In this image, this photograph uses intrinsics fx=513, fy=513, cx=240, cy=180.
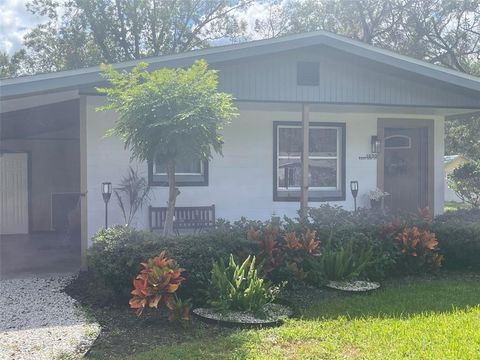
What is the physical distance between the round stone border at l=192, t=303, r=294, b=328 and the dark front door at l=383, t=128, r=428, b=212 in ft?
22.3

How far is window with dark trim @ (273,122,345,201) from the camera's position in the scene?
10.2m

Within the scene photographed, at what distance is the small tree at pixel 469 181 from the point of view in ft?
56.3

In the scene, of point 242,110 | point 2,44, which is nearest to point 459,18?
point 242,110

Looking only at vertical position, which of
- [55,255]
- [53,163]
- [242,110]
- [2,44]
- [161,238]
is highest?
[2,44]

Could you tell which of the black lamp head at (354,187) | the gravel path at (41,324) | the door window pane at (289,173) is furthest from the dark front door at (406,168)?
the gravel path at (41,324)

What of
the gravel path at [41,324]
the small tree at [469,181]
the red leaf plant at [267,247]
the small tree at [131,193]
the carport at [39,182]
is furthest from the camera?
the small tree at [469,181]

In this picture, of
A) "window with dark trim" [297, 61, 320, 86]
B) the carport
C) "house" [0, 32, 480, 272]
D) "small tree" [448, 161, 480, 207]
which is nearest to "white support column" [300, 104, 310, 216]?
"house" [0, 32, 480, 272]

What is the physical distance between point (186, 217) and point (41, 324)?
4.41 m

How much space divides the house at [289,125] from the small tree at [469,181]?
6586mm

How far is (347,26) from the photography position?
24844 millimetres

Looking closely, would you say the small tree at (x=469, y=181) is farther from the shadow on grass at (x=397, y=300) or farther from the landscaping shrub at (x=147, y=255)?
the landscaping shrub at (x=147, y=255)

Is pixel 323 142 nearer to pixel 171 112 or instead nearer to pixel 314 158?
pixel 314 158

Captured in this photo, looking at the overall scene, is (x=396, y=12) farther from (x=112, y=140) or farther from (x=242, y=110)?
(x=112, y=140)

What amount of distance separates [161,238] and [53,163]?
8.17 meters
